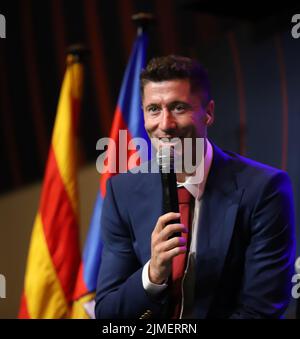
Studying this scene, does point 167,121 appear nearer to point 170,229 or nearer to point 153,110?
point 153,110

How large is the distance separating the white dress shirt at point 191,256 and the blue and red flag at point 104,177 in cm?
48

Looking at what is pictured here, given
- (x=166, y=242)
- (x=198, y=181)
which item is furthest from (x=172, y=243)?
(x=198, y=181)

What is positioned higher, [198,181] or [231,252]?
[198,181]

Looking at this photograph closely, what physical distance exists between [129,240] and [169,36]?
118 cm

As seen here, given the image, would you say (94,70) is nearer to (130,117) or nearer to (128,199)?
(130,117)

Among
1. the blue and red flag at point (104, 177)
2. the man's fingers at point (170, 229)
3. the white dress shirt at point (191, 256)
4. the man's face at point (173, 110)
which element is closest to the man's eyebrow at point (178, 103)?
the man's face at point (173, 110)

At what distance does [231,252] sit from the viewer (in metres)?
1.35

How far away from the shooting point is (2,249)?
2.84 metres

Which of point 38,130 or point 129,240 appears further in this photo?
point 38,130

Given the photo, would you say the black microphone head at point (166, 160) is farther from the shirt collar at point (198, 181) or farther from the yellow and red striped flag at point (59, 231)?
the yellow and red striped flag at point (59, 231)

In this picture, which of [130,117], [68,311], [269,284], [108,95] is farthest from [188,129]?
[108,95]

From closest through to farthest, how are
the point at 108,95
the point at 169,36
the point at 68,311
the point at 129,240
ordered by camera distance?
1. the point at 129,240
2. the point at 68,311
3. the point at 169,36
4. the point at 108,95

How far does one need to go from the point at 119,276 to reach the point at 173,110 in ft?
1.53
